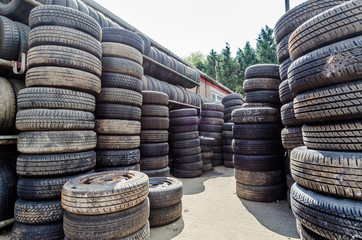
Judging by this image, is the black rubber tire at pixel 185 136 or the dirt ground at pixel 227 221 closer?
the dirt ground at pixel 227 221

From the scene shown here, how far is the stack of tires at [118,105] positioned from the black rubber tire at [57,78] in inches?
23.9

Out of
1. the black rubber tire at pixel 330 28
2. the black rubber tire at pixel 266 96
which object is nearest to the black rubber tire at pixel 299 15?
the black rubber tire at pixel 330 28

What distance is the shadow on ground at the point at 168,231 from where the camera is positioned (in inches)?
89.5

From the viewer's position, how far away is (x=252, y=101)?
4.09m

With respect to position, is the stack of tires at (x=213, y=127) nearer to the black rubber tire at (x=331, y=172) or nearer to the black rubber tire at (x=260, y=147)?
the black rubber tire at (x=260, y=147)

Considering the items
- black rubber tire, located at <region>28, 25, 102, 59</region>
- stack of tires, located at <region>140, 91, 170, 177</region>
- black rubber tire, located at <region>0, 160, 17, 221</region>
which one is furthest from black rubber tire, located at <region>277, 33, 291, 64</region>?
black rubber tire, located at <region>0, 160, 17, 221</region>

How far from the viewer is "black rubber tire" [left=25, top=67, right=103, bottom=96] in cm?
231

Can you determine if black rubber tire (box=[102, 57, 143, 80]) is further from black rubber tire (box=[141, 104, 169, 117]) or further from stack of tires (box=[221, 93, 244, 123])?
stack of tires (box=[221, 93, 244, 123])

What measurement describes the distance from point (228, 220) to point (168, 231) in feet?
2.89

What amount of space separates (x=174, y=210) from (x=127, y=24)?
651cm

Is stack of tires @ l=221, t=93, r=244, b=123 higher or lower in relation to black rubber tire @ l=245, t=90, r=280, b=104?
higher

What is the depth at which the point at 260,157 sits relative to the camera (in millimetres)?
3414

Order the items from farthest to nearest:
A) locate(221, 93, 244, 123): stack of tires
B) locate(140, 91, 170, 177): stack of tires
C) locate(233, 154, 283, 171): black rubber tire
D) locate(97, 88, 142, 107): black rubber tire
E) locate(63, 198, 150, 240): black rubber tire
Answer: locate(221, 93, 244, 123): stack of tires → locate(140, 91, 170, 177): stack of tires → locate(233, 154, 283, 171): black rubber tire → locate(97, 88, 142, 107): black rubber tire → locate(63, 198, 150, 240): black rubber tire

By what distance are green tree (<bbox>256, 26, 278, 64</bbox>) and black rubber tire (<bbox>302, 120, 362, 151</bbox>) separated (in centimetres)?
2439
